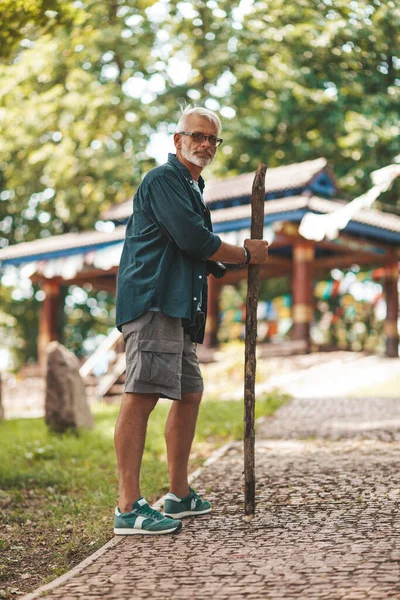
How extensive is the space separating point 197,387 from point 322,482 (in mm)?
1361

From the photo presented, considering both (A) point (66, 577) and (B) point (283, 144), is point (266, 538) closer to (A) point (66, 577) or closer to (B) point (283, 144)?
(A) point (66, 577)

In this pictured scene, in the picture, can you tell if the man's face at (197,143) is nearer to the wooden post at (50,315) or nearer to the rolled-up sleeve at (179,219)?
the rolled-up sleeve at (179,219)

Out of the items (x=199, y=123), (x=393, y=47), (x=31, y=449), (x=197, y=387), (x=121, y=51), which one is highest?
(x=121, y=51)

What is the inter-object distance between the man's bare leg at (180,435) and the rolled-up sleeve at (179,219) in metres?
0.85

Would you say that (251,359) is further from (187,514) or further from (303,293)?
(303,293)

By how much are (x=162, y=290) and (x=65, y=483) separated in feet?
10.4

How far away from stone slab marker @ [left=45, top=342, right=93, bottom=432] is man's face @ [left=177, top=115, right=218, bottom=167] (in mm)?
5897

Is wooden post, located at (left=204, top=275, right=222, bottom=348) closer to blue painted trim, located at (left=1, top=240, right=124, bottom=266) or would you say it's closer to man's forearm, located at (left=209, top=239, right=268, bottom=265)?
blue painted trim, located at (left=1, top=240, right=124, bottom=266)

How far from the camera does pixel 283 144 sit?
23.2m

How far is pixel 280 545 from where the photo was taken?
412cm

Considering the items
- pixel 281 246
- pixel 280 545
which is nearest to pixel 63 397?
pixel 280 545

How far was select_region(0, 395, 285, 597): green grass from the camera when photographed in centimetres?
493

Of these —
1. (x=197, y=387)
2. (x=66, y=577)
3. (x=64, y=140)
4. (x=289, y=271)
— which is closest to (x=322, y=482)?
(x=197, y=387)

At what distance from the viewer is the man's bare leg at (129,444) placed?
14.9 ft
